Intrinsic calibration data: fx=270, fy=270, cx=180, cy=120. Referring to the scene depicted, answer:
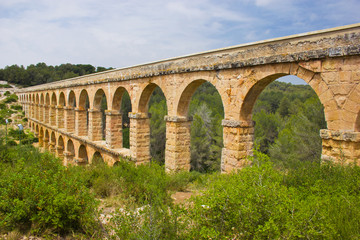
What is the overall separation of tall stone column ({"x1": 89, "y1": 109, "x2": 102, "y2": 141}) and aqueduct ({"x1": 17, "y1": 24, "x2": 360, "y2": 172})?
57.4 inches

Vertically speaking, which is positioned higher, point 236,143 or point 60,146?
point 236,143

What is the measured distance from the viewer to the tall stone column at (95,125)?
12648 mm

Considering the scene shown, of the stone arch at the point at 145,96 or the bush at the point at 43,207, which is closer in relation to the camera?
the bush at the point at 43,207

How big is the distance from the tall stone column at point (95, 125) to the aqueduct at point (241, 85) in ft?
4.78

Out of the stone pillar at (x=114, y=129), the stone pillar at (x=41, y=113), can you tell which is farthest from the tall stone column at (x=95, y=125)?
the stone pillar at (x=41, y=113)

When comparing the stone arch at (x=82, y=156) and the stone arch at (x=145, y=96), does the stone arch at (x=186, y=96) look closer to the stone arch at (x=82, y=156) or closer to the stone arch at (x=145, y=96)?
the stone arch at (x=145, y=96)

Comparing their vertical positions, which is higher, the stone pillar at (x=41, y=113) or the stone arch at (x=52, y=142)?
the stone pillar at (x=41, y=113)

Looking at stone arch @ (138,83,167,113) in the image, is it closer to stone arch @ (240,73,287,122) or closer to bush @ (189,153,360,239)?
stone arch @ (240,73,287,122)

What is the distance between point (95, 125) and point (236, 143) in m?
8.41

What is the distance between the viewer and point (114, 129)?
36.8 ft

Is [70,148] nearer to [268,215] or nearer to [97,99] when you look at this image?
[97,99]

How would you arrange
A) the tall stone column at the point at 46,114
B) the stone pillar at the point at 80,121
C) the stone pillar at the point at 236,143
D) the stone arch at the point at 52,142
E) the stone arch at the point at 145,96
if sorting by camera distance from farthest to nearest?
the tall stone column at the point at 46,114 < the stone arch at the point at 52,142 < the stone pillar at the point at 80,121 < the stone arch at the point at 145,96 < the stone pillar at the point at 236,143

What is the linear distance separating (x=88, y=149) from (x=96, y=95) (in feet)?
8.84

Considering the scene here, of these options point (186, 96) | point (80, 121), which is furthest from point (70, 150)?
point (186, 96)
